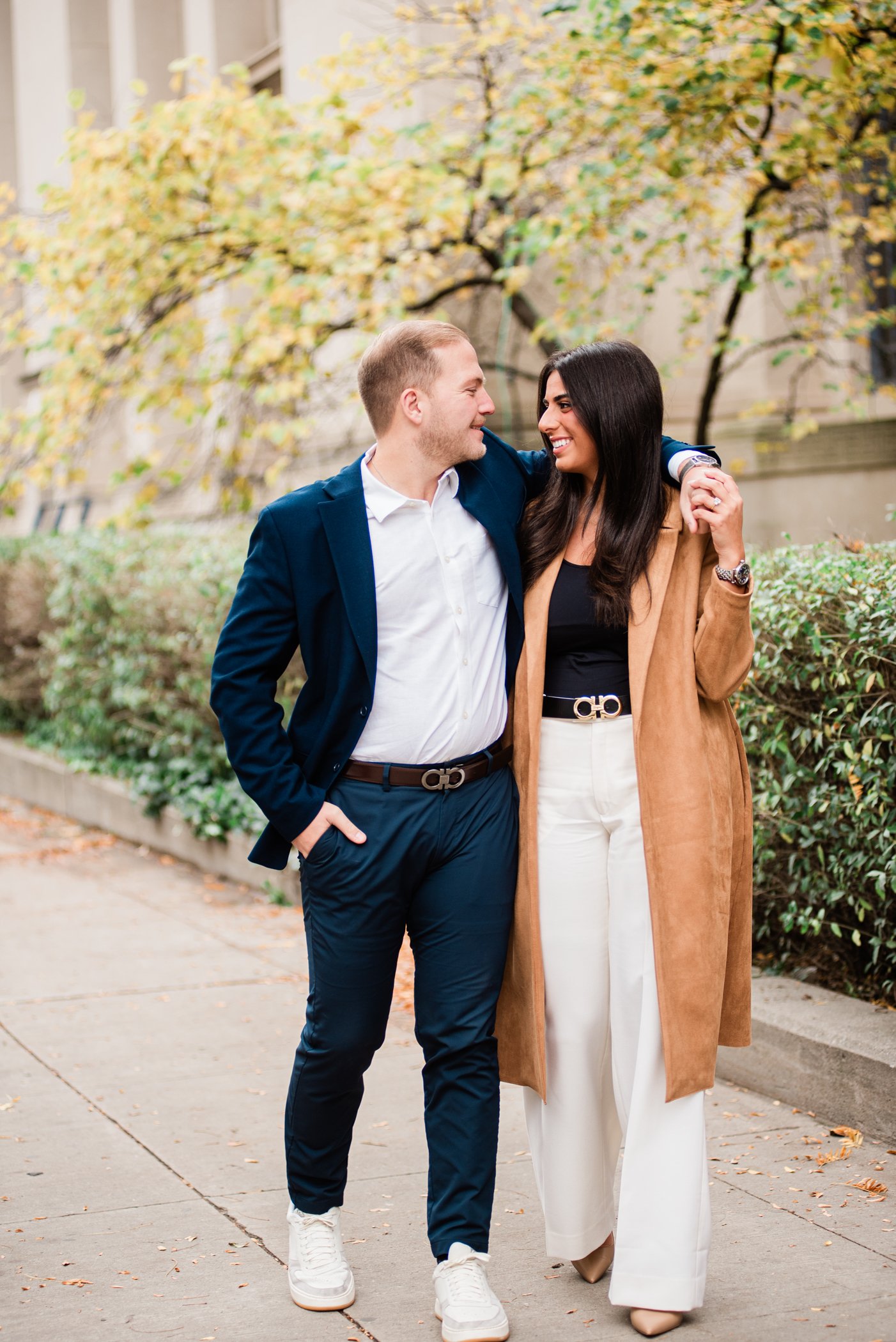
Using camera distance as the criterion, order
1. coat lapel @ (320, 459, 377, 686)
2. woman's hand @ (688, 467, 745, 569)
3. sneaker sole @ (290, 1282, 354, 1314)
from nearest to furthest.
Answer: woman's hand @ (688, 467, 745, 569)
coat lapel @ (320, 459, 377, 686)
sneaker sole @ (290, 1282, 354, 1314)

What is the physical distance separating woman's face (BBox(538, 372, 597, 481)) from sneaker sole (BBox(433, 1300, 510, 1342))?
1851 mm

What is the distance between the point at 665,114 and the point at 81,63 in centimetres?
1216

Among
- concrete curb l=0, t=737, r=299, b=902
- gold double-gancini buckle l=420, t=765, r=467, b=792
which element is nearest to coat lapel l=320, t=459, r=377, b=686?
gold double-gancini buckle l=420, t=765, r=467, b=792

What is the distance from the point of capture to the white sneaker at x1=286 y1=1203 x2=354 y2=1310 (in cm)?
319

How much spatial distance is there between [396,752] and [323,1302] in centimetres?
124

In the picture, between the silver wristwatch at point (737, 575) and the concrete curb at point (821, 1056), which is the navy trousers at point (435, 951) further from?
the concrete curb at point (821, 1056)

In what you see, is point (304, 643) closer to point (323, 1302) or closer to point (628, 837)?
point (628, 837)

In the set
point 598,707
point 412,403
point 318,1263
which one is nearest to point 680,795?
point 598,707

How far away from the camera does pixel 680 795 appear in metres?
3.05

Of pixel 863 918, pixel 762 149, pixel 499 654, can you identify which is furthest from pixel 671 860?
pixel 762 149

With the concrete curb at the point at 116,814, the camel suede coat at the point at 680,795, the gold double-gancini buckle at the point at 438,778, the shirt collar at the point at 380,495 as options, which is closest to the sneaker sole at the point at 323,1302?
the camel suede coat at the point at 680,795

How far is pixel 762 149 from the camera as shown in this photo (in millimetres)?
7789

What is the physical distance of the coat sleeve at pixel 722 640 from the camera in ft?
9.87

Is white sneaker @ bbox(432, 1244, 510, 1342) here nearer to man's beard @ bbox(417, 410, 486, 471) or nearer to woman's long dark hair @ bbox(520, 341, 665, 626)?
woman's long dark hair @ bbox(520, 341, 665, 626)
